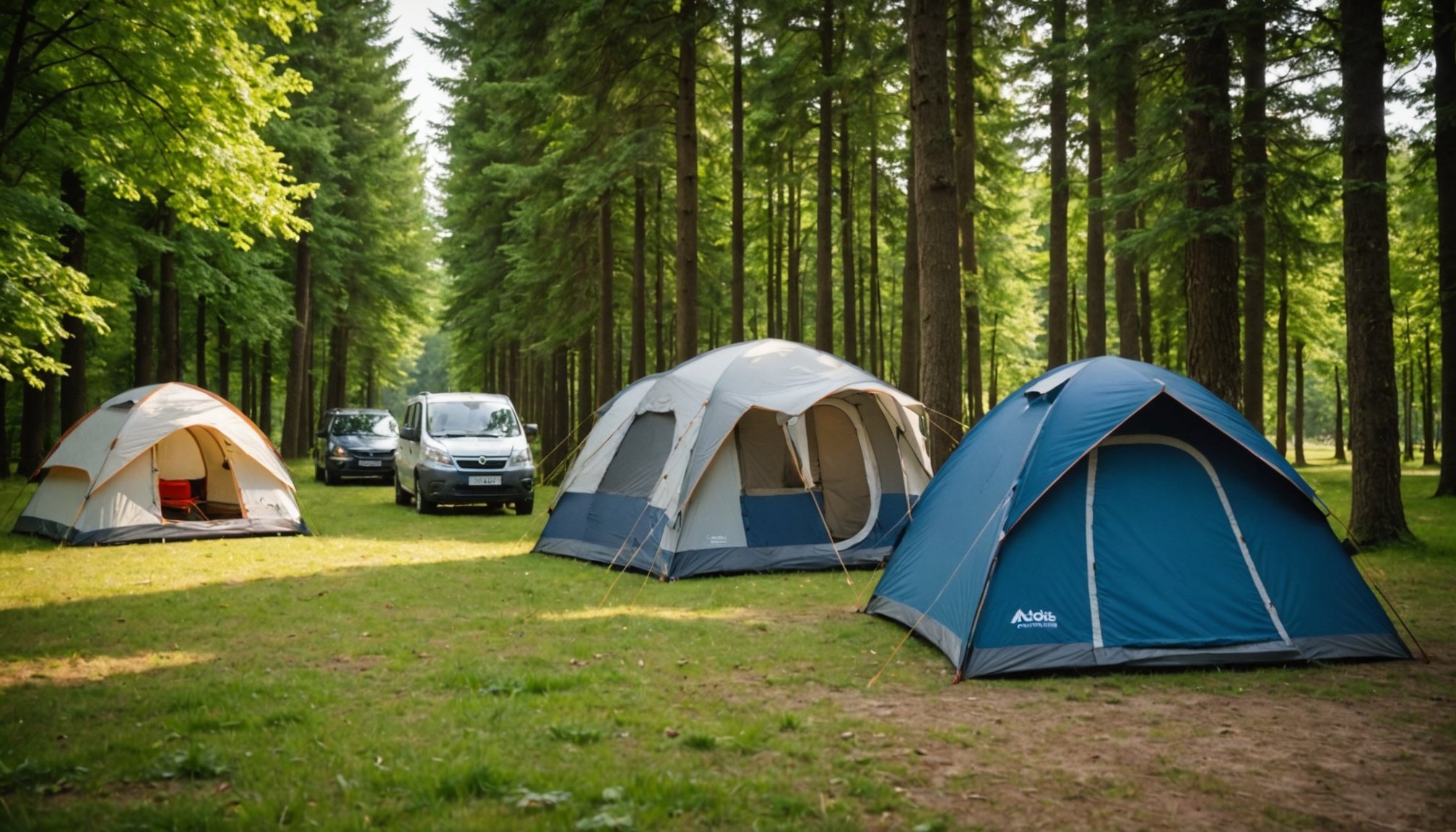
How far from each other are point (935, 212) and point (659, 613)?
5.47 metres

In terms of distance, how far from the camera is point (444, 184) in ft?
94.9

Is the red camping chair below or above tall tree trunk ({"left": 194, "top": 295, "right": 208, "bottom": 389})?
below

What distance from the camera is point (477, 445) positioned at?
16.1 meters

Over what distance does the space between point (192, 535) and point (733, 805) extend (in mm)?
10917

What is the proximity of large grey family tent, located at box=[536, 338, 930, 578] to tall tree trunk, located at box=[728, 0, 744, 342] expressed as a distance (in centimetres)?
622

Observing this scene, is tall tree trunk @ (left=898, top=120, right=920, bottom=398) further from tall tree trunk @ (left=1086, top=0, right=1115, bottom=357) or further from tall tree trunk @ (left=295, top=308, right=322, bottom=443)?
tall tree trunk @ (left=295, top=308, right=322, bottom=443)

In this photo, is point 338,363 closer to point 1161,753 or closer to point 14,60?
point 14,60

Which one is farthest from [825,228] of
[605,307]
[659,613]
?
[659,613]

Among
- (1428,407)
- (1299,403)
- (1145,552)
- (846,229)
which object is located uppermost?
(846,229)

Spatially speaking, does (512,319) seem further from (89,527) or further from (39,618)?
(39,618)

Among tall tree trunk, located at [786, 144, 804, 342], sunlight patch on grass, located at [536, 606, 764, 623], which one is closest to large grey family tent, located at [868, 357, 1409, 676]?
sunlight patch on grass, located at [536, 606, 764, 623]

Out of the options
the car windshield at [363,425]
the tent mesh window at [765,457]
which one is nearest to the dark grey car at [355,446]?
the car windshield at [363,425]

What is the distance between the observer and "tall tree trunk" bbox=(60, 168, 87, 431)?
17875mm

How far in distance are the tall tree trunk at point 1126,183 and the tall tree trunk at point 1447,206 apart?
3.28 m
